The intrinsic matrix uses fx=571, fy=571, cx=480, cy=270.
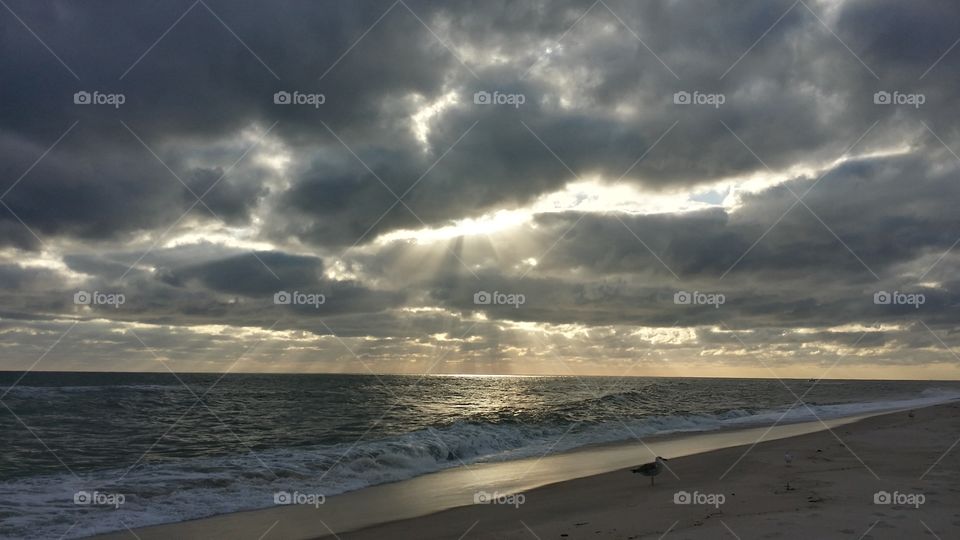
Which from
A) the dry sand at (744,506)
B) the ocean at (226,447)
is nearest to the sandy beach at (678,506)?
the dry sand at (744,506)

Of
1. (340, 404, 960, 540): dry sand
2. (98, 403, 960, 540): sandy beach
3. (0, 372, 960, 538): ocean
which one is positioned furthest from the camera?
(0, 372, 960, 538): ocean

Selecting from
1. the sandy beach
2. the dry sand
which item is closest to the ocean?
the sandy beach

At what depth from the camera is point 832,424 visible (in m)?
31.0

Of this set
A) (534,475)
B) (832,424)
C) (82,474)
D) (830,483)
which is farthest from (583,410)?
(82,474)

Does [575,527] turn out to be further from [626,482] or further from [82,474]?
[82,474]

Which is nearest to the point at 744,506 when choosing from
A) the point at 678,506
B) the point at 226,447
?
the point at 678,506

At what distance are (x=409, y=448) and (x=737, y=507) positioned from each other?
12.4m

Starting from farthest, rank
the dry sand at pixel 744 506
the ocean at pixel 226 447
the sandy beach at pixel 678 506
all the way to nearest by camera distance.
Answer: the ocean at pixel 226 447 → the sandy beach at pixel 678 506 → the dry sand at pixel 744 506

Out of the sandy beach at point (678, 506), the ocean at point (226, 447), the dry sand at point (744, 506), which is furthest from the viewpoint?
the ocean at point (226, 447)

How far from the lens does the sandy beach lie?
9.20 meters

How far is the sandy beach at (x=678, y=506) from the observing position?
30.2ft

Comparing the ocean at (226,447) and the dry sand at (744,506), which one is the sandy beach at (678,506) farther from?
the ocean at (226,447)

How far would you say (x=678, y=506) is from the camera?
11.1 metres

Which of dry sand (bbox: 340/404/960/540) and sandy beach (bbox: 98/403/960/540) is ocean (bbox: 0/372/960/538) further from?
dry sand (bbox: 340/404/960/540)
